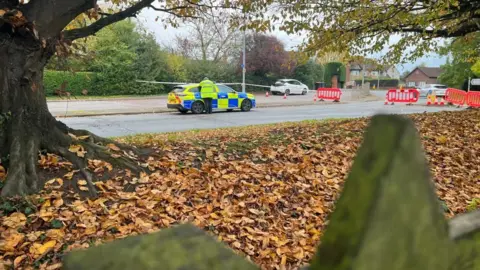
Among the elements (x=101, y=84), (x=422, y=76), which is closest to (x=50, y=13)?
(x=101, y=84)

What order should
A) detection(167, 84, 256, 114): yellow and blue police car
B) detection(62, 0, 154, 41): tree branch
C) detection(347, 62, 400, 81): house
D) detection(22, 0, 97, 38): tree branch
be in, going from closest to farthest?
detection(22, 0, 97, 38): tree branch, detection(62, 0, 154, 41): tree branch, detection(347, 62, 400, 81): house, detection(167, 84, 256, 114): yellow and blue police car

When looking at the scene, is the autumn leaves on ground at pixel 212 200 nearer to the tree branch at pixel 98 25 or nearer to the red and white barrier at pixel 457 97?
the tree branch at pixel 98 25

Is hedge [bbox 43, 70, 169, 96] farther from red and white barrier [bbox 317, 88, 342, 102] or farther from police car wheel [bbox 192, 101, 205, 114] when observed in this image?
police car wheel [bbox 192, 101, 205, 114]

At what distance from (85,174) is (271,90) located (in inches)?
1371

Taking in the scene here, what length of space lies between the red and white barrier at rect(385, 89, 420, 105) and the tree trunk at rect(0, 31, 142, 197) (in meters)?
25.1

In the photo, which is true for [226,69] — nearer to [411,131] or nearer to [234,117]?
[234,117]

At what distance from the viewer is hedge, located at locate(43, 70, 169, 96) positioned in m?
29.6

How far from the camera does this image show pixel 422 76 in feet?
276

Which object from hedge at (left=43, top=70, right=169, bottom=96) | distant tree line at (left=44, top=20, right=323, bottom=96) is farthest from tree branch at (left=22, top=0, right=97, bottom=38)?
hedge at (left=43, top=70, right=169, bottom=96)

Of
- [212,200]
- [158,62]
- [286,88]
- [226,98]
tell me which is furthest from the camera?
[286,88]

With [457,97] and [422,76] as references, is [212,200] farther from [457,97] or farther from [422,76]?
[422,76]

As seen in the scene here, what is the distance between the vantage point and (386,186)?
2.31ft

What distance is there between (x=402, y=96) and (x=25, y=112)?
26.1 m

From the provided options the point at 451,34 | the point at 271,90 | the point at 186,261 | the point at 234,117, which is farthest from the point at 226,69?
the point at 186,261
